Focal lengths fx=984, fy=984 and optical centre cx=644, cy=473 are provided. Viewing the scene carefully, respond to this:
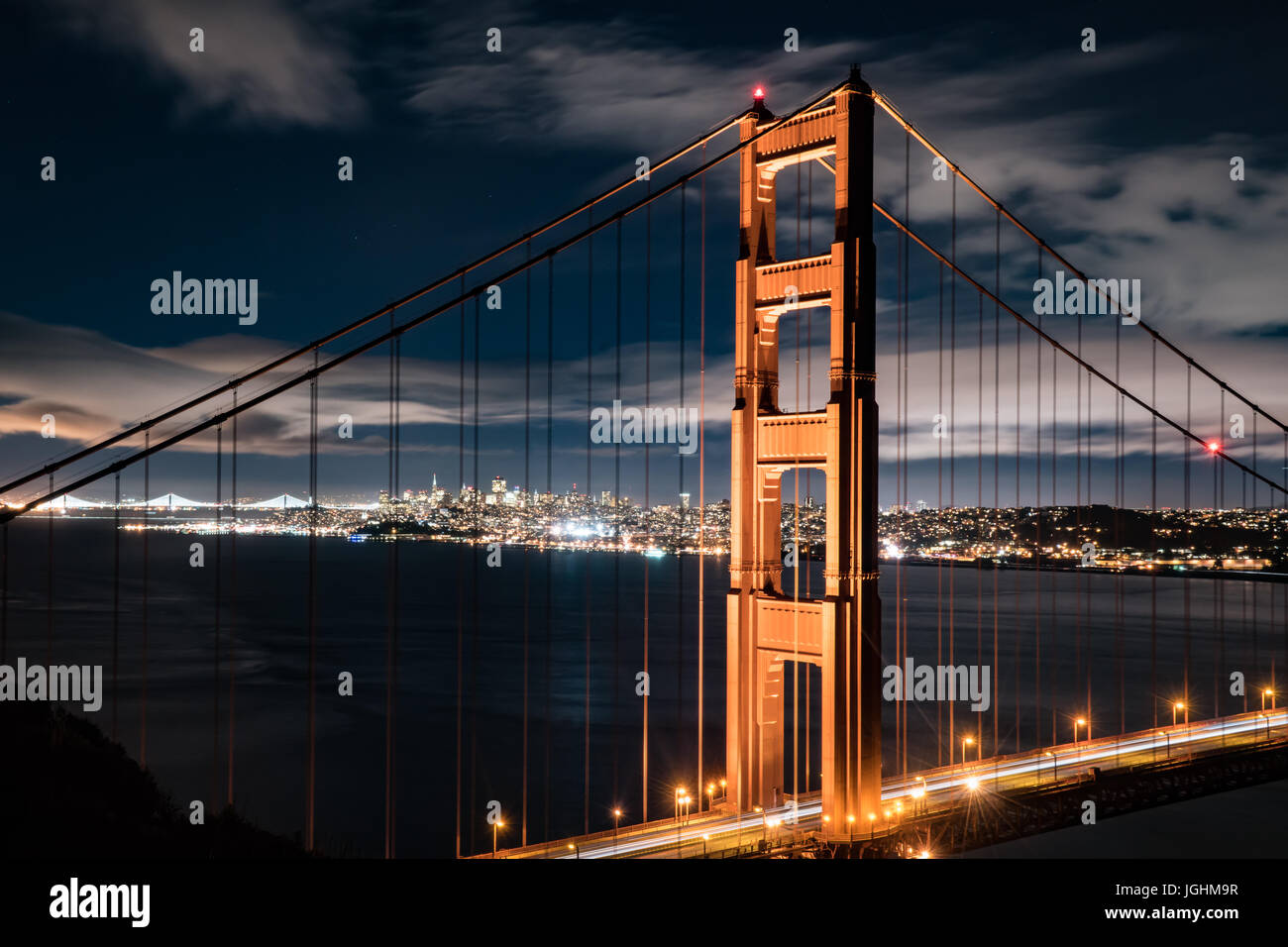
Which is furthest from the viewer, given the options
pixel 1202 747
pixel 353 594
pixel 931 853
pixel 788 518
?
pixel 353 594

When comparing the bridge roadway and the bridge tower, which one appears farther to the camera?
the bridge tower

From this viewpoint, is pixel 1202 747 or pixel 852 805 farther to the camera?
pixel 1202 747
